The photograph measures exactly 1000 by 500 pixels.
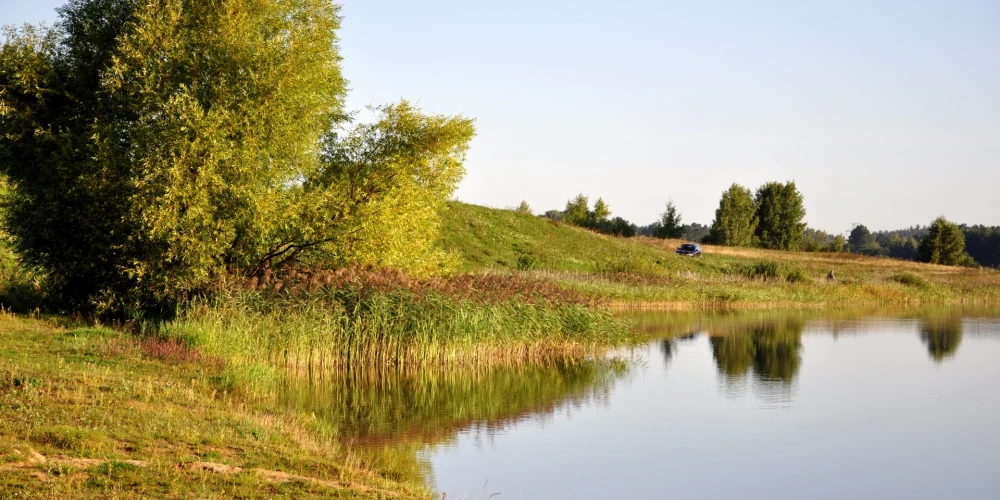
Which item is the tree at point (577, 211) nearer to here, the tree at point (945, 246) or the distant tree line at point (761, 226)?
the distant tree line at point (761, 226)

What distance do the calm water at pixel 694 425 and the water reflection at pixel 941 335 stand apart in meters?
1.62

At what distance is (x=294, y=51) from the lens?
2402 cm

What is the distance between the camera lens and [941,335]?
37.7 m

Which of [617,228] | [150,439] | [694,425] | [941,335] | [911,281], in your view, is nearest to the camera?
[150,439]

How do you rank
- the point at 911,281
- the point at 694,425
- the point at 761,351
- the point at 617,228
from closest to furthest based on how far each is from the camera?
the point at 694,425, the point at 761,351, the point at 911,281, the point at 617,228

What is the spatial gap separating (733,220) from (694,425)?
8699 centimetres

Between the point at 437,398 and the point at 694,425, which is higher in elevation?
the point at 437,398

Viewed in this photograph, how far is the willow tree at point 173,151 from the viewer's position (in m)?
22.0

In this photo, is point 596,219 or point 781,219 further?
point 781,219

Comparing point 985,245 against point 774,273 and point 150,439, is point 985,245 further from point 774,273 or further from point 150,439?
point 150,439

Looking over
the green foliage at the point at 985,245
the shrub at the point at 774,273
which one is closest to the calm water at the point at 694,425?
the shrub at the point at 774,273

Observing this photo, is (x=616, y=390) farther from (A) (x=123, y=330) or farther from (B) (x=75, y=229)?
(B) (x=75, y=229)

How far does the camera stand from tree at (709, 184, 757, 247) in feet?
336

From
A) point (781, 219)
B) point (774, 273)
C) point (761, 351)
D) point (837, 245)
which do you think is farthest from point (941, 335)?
point (781, 219)
